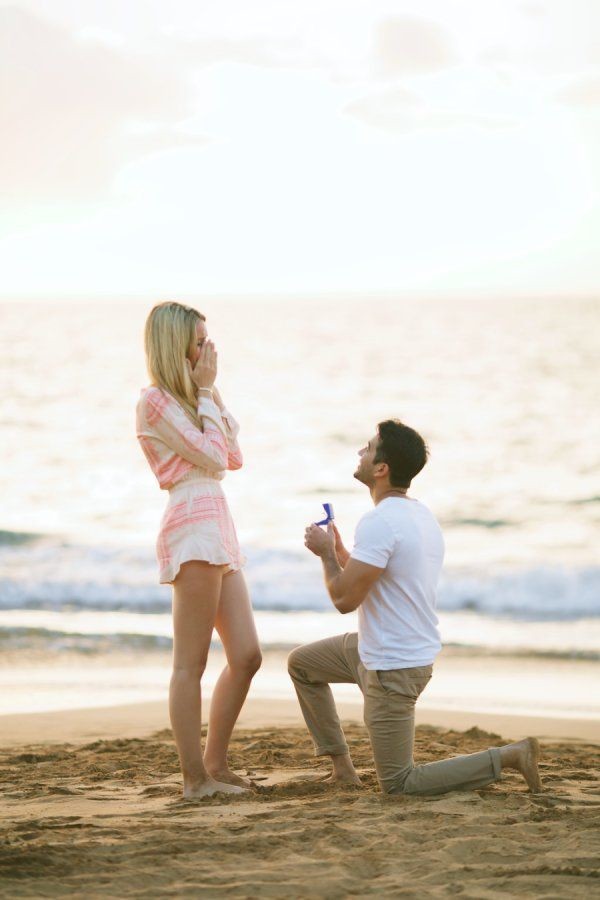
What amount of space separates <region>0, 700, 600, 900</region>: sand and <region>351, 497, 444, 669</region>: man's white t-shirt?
22.2 inches

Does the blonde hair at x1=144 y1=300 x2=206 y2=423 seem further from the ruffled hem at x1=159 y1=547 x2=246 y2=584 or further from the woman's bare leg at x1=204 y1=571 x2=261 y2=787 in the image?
the woman's bare leg at x1=204 y1=571 x2=261 y2=787

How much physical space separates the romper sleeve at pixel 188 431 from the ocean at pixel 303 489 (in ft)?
10.9

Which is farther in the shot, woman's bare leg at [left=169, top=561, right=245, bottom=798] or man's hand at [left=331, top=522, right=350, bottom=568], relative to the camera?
man's hand at [left=331, top=522, right=350, bottom=568]

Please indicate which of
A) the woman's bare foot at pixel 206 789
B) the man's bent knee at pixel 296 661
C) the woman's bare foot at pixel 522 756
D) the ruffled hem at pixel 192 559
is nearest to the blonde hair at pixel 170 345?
the ruffled hem at pixel 192 559

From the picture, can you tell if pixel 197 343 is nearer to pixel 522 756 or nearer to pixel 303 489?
pixel 522 756

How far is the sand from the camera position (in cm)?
339

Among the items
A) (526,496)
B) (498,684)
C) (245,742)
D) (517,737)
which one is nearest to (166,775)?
(245,742)

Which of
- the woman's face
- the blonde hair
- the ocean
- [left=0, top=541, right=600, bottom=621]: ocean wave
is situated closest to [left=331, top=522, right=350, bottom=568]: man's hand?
the blonde hair

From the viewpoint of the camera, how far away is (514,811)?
4.17 meters

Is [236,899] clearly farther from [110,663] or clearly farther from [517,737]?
[110,663]

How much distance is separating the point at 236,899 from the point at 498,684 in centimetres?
500

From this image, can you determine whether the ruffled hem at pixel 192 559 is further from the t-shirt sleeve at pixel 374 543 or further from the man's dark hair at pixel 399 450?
the man's dark hair at pixel 399 450

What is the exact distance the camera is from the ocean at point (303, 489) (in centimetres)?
955

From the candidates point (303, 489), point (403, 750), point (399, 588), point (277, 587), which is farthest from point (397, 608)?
point (303, 489)
